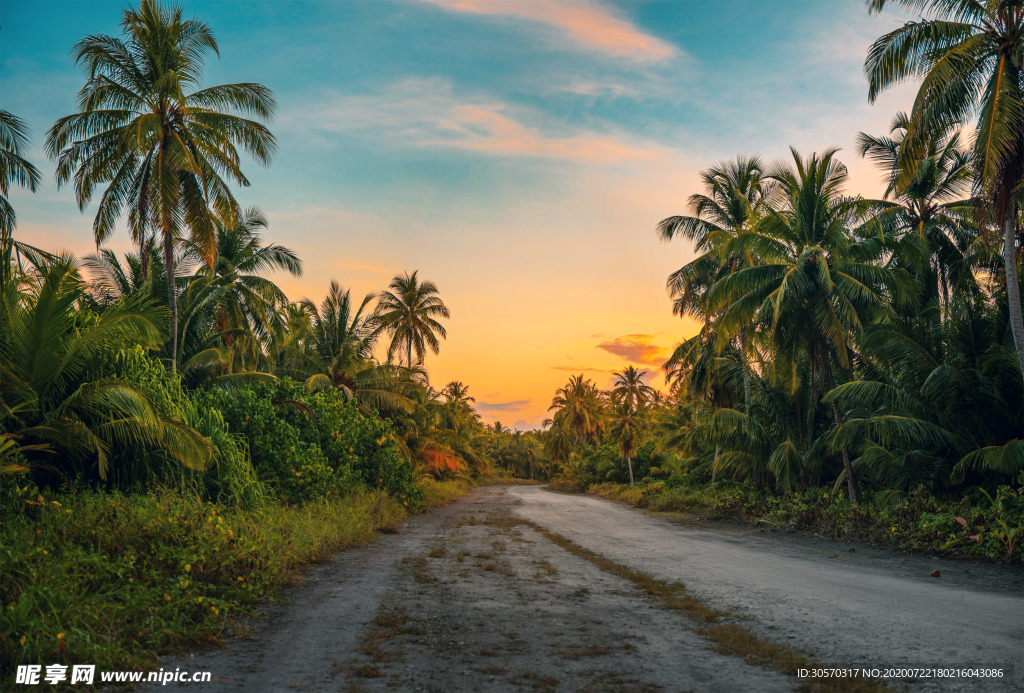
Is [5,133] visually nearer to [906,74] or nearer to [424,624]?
[424,624]

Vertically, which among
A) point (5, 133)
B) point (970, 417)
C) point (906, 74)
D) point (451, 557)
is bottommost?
point (451, 557)

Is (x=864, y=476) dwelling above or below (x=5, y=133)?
below

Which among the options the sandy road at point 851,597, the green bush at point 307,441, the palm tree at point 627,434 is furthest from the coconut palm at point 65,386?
the palm tree at point 627,434

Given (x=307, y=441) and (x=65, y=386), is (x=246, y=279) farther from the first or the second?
(x=65, y=386)

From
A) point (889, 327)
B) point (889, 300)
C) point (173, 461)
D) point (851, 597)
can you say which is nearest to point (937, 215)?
point (889, 300)

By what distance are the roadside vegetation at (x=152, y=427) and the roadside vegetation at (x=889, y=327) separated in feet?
36.8

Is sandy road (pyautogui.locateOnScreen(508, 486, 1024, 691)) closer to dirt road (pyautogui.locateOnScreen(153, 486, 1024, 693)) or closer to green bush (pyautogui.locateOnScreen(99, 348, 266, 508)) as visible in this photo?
dirt road (pyautogui.locateOnScreen(153, 486, 1024, 693))

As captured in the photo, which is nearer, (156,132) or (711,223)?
(156,132)

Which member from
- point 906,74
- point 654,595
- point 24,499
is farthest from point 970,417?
point 24,499

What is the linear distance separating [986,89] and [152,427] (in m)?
15.6

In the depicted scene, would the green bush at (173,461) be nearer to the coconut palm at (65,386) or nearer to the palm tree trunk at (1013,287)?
the coconut palm at (65,386)

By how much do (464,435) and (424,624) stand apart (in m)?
36.8

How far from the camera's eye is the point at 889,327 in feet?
47.5

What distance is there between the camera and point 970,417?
44.2ft
